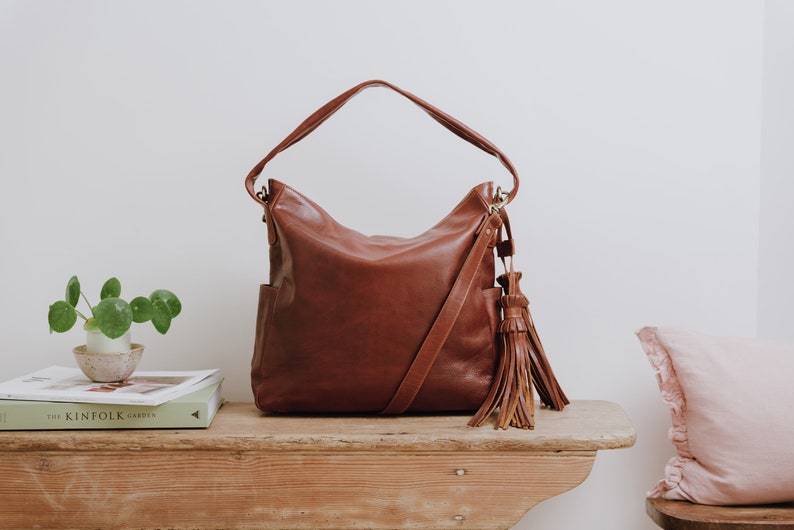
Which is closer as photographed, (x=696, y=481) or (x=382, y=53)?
(x=696, y=481)

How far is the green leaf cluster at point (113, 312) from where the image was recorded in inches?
39.7

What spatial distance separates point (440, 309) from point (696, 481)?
0.49 meters

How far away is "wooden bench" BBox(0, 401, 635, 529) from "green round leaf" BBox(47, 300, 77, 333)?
17 centimetres

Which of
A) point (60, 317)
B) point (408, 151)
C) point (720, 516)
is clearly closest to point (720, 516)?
point (720, 516)

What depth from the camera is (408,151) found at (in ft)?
4.30

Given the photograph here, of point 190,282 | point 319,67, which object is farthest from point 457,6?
point 190,282

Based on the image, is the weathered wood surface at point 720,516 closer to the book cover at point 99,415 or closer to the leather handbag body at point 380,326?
the leather handbag body at point 380,326

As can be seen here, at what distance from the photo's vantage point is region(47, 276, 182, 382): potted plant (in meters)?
1.01

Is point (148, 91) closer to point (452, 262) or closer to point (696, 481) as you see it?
point (452, 262)

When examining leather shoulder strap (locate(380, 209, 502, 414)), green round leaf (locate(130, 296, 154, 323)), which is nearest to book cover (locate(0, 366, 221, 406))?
green round leaf (locate(130, 296, 154, 323))

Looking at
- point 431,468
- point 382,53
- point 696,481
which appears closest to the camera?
point 431,468

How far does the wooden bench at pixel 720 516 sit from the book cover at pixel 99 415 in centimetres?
71

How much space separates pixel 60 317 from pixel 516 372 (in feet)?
2.33

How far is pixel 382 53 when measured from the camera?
1.30 metres
